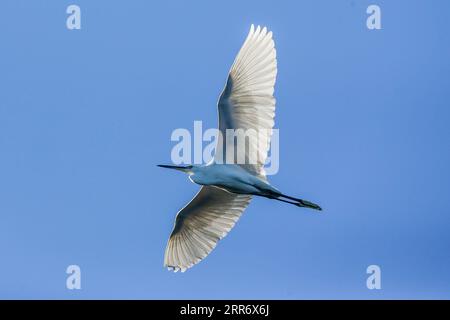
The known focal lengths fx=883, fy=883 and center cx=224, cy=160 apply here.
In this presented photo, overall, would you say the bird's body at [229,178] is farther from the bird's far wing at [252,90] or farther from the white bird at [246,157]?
the bird's far wing at [252,90]

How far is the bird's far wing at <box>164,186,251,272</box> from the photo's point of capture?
12.0m

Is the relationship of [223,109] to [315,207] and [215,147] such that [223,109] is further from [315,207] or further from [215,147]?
[315,207]

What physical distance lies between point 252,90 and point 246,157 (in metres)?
0.92

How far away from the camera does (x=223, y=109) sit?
35.8 feet

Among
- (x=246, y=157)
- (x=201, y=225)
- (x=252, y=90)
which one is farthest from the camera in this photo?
(x=201, y=225)

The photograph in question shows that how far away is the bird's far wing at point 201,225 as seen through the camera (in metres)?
12.0

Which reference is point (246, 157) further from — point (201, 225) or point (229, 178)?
point (201, 225)

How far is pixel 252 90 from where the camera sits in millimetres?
Result: 10828

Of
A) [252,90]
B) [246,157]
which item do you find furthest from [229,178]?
[252,90]

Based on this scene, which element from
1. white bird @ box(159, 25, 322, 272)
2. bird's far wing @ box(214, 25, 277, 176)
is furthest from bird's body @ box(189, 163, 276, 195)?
bird's far wing @ box(214, 25, 277, 176)

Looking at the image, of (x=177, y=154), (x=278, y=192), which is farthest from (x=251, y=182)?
(x=177, y=154)

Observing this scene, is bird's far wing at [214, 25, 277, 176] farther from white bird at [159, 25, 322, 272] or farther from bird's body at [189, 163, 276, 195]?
bird's body at [189, 163, 276, 195]

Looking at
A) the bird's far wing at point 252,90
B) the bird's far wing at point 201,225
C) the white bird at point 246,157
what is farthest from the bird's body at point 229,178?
the bird's far wing at point 201,225

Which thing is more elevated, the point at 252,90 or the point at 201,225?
the point at 252,90
